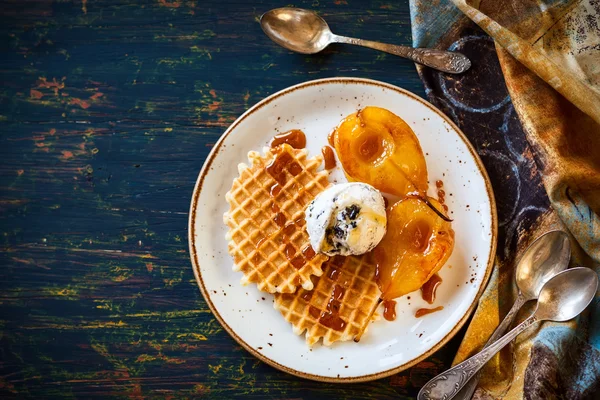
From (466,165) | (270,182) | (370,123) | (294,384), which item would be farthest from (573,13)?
(294,384)

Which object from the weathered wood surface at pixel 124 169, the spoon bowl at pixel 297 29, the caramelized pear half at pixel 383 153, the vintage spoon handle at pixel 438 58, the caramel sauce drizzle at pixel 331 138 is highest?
the vintage spoon handle at pixel 438 58

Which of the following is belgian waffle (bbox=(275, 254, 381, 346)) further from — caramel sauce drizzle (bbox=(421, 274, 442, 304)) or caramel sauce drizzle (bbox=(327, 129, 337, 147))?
caramel sauce drizzle (bbox=(327, 129, 337, 147))

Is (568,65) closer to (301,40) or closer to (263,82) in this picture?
(301,40)

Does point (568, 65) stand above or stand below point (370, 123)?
above

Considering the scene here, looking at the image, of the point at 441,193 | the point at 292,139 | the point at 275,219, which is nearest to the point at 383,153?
the point at 441,193

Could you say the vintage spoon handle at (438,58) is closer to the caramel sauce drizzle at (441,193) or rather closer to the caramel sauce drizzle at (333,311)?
the caramel sauce drizzle at (441,193)

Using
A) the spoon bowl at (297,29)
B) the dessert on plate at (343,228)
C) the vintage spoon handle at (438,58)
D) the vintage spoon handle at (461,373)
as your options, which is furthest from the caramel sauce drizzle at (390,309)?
the spoon bowl at (297,29)
